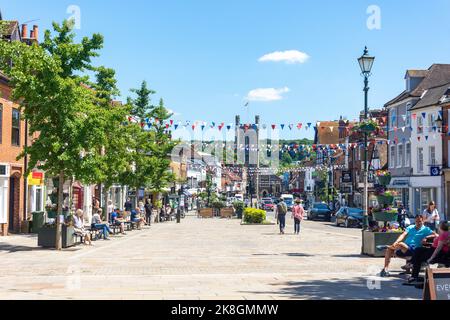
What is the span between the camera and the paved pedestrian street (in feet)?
36.0

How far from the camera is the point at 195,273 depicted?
46.0 ft

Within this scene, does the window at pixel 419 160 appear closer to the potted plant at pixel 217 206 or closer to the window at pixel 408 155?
the window at pixel 408 155

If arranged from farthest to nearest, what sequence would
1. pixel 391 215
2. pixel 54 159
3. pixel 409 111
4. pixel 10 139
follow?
pixel 409 111 < pixel 10 139 < pixel 54 159 < pixel 391 215

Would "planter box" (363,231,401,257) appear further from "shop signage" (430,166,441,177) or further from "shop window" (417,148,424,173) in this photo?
"shop window" (417,148,424,173)

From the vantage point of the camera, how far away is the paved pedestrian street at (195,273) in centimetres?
1096

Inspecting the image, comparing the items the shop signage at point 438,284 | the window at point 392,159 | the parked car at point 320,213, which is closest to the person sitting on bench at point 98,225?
the shop signage at point 438,284

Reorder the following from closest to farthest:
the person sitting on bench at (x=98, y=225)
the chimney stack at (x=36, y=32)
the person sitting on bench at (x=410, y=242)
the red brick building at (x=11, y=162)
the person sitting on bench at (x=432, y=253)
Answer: the person sitting on bench at (x=432, y=253), the person sitting on bench at (x=410, y=242), the person sitting on bench at (x=98, y=225), the red brick building at (x=11, y=162), the chimney stack at (x=36, y=32)

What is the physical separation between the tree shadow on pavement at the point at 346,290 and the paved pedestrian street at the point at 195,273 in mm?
18

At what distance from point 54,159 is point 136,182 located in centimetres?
1986

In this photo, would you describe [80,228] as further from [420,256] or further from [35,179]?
[420,256]

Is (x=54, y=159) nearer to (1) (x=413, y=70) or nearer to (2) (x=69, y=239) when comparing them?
(2) (x=69, y=239)

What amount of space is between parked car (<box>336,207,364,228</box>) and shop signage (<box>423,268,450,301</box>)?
3591 centimetres
